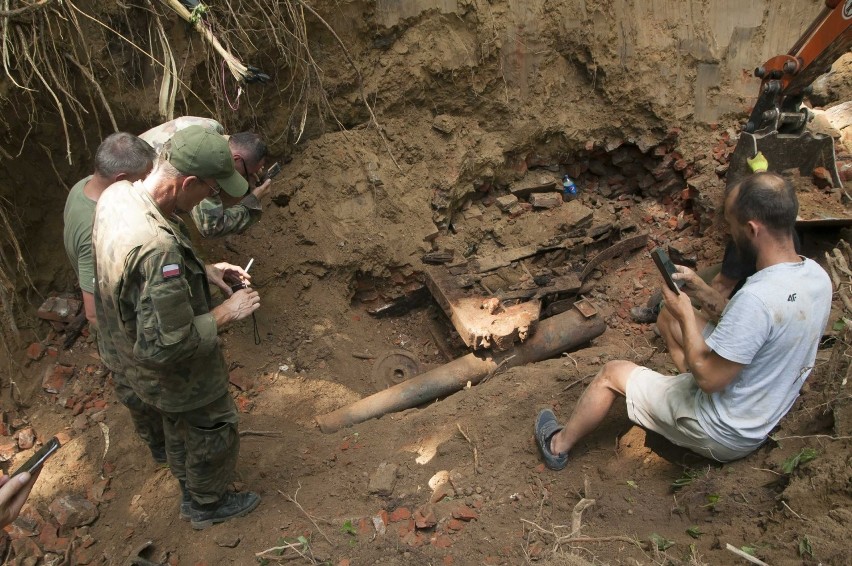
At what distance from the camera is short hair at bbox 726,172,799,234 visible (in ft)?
7.80

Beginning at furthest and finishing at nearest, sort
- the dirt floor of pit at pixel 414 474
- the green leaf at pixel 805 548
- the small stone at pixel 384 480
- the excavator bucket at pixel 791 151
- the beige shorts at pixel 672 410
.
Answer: the excavator bucket at pixel 791 151
the small stone at pixel 384 480
the beige shorts at pixel 672 410
the dirt floor of pit at pixel 414 474
the green leaf at pixel 805 548

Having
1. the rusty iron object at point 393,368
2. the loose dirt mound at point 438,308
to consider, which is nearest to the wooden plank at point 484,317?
the loose dirt mound at point 438,308

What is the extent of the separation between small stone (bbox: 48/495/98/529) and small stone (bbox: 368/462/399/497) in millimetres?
1670

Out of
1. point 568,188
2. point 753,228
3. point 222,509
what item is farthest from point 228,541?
point 568,188

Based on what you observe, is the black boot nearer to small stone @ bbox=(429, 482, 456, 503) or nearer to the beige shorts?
small stone @ bbox=(429, 482, 456, 503)

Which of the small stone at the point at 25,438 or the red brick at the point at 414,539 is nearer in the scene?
the red brick at the point at 414,539

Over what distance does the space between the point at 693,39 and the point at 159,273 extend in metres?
6.24

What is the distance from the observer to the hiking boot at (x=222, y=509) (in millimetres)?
3084

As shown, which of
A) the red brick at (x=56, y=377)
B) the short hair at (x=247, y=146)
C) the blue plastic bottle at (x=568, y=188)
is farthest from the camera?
the blue plastic bottle at (x=568, y=188)

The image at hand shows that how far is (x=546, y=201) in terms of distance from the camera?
A: 239 inches

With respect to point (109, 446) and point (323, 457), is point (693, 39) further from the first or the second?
point (109, 446)

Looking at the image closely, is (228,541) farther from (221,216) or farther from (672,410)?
(672,410)

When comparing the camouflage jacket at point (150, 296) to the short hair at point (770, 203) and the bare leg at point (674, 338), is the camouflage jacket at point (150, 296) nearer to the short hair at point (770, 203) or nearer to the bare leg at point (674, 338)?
the bare leg at point (674, 338)

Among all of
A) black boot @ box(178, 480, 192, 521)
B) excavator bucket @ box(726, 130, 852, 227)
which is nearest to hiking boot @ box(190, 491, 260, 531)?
black boot @ box(178, 480, 192, 521)
